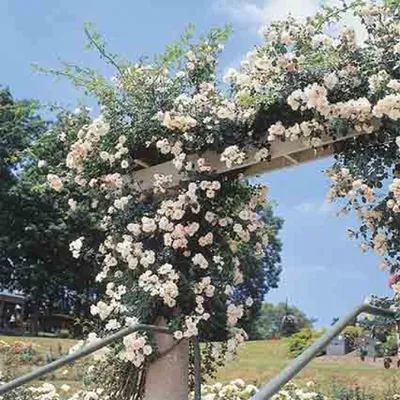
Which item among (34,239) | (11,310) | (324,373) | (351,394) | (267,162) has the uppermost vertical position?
(34,239)

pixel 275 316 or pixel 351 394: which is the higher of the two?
pixel 275 316

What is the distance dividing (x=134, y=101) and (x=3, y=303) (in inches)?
630

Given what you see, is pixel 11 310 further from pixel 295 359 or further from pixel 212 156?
pixel 295 359

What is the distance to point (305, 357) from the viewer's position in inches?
65.0

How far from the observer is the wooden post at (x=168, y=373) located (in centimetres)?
392

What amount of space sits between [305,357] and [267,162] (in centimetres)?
242

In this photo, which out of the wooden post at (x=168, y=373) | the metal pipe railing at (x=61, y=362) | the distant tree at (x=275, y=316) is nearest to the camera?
the metal pipe railing at (x=61, y=362)

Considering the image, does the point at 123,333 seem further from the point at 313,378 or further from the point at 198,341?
the point at 313,378

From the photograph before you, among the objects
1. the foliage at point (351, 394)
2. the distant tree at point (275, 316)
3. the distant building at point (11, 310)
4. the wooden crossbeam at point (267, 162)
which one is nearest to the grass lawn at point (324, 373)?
the foliage at point (351, 394)

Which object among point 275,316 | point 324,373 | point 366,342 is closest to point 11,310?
point 324,373

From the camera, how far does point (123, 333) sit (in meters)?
2.95

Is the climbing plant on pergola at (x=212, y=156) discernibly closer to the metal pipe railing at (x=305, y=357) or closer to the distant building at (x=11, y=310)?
the metal pipe railing at (x=305, y=357)

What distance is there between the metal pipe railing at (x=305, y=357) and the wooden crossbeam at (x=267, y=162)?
170cm

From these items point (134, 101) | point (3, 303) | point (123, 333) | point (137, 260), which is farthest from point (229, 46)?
point (3, 303)
